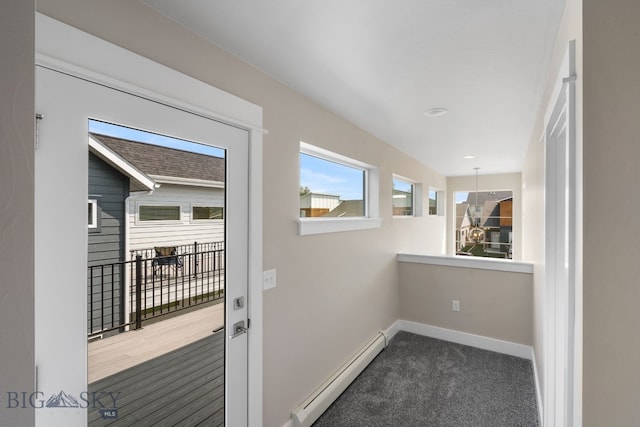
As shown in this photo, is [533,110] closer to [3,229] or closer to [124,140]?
[124,140]

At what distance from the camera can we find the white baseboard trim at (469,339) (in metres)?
3.09

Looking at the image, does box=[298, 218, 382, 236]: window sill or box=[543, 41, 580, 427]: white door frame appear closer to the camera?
box=[543, 41, 580, 427]: white door frame

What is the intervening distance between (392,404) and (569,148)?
2148mm

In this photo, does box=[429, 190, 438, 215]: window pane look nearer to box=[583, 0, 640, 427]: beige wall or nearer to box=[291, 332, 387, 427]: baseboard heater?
box=[291, 332, 387, 427]: baseboard heater

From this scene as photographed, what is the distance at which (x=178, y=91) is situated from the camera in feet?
4.33

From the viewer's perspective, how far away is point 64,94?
0.99 metres

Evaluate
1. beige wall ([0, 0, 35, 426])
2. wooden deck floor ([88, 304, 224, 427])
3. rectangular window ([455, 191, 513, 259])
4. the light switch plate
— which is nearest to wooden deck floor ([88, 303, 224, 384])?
wooden deck floor ([88, 304, 224, 427])

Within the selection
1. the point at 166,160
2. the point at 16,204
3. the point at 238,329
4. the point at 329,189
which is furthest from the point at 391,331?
the point at 16,204

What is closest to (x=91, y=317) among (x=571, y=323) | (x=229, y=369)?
(x=229, y=369)

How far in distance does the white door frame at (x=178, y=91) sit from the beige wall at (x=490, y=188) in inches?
244

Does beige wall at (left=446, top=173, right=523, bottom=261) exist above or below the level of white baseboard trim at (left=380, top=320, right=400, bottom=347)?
above

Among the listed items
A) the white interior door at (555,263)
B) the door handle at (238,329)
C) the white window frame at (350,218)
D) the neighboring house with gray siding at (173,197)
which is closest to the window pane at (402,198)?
the white window frame at (350,218)

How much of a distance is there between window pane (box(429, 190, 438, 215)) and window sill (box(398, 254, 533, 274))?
2.67 metres

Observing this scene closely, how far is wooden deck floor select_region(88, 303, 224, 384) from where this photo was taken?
110 centimetres
